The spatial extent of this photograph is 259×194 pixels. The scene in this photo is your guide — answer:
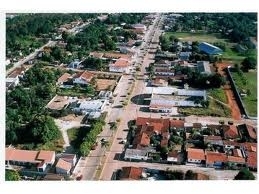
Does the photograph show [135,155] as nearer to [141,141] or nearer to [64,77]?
[141,141]

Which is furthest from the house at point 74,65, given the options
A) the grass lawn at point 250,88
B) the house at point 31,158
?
the house at point 31,158

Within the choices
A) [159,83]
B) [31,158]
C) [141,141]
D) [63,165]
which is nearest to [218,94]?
[159,83]

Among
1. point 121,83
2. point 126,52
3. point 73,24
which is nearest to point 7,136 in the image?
point 121,83

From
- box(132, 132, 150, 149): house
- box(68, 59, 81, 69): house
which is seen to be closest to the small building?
box(132, 132, 150, 149): house

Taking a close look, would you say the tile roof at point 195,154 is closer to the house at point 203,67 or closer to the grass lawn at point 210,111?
the grass lawn at point 210,111

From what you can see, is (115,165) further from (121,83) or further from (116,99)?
(121,83)

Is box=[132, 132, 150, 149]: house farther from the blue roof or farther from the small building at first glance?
the blue roof
